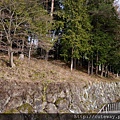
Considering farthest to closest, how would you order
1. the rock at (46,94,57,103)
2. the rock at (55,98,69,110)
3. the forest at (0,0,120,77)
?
the forest at (0,0,120,77)
the rock at (55,98,69,110)
the rock at (46,94,57,103)

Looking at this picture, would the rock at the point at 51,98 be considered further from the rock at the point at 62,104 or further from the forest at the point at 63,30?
the forest at the point at 63,30

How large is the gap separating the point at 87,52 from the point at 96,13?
3.47m

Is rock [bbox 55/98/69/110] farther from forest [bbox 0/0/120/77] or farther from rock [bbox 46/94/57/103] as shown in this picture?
forest [bbox 0/0/120/77]

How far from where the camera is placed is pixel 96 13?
14.0m

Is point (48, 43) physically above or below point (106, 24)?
below

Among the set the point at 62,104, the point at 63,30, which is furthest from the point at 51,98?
the point at 63,30

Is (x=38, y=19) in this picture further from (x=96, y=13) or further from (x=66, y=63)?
(x=96, y=13)

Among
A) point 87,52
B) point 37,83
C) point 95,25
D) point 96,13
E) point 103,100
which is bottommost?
point 103,100

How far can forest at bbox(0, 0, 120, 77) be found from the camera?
883 cm

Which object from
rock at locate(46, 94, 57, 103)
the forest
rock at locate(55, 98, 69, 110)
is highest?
the forest

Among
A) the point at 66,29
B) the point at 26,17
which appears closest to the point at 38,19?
the point at 26,17

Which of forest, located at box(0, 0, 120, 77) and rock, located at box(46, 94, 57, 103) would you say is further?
forest, located at box(0, 0, 120, 77)

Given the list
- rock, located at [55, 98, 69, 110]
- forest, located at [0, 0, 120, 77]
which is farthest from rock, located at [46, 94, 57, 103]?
forest, located at [0, 0, 120, 77]

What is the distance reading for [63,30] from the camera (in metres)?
13.0
